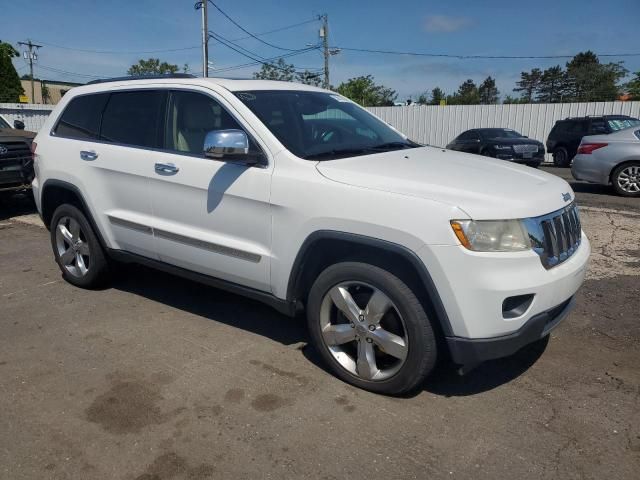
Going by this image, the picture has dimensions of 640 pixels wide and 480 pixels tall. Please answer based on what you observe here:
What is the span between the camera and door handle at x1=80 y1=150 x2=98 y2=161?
450 centimetres

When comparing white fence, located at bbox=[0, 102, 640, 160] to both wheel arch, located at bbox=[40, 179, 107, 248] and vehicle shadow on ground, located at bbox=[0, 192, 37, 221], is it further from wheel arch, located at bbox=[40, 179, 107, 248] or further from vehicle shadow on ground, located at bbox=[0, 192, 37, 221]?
wheel arch, located at bbox=[40, 179, 107, 248]

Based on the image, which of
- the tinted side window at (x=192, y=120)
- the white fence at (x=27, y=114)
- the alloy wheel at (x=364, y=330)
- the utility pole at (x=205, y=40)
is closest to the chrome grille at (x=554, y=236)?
the alloy wheel at (x=364, y=330)

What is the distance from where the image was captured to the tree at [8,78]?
119 ft

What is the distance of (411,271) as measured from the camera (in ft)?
9.89

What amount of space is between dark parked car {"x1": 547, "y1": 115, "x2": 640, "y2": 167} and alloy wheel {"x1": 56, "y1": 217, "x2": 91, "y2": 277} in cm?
1591

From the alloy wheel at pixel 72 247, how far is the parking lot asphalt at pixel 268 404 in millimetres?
448

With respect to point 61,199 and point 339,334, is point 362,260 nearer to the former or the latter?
point 339,334

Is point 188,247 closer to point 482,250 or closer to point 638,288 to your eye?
point 482,250

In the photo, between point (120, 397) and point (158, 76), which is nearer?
point (120, 397)

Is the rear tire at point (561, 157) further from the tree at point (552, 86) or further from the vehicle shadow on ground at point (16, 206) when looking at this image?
the tree at point (552, 86)

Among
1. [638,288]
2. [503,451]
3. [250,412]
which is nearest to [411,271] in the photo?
[503,451]

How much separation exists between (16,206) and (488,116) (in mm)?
20126

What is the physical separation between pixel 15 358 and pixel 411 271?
2.78 meters

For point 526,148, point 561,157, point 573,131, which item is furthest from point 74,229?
point 561,157
